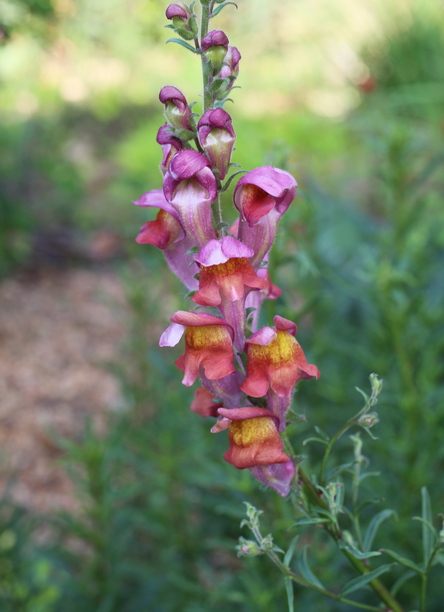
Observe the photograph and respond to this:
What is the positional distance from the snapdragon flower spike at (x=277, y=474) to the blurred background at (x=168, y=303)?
169 mm

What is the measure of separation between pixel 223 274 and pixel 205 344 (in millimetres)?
103

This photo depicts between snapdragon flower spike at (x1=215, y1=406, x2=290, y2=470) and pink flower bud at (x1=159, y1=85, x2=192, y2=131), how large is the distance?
1.38 ft

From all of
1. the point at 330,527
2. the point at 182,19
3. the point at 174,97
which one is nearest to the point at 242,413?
the point at 330,527

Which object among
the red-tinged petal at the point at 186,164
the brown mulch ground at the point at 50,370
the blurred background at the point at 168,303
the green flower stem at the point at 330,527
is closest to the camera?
the red-tinged petal at the point at 186,164

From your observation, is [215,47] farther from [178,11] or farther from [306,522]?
[306,522]

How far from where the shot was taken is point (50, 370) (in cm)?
419

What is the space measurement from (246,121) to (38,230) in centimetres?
269

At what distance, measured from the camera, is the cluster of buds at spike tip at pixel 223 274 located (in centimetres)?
85

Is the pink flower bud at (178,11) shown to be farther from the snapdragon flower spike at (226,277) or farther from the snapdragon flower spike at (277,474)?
the snapdragon flower spike at (277,474)

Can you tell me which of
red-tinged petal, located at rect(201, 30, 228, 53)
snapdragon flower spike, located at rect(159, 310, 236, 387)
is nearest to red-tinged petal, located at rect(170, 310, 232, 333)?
snapdragon flower spike, located at rect(159, 310, 236, 387)

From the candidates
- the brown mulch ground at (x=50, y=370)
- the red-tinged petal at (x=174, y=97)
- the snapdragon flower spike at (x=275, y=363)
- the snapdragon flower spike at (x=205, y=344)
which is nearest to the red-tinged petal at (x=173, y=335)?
the snapdragon flower spike at (x=205, y=344)

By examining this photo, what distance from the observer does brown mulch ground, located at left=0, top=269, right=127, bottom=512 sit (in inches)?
130

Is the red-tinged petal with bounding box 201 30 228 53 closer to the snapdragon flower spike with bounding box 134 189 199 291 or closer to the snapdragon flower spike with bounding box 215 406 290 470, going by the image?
the snapdragon flower spike with bounding box 134 189 199 291

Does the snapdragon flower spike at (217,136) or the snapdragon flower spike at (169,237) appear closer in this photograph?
the snapdragon flower spike at (217,136)
